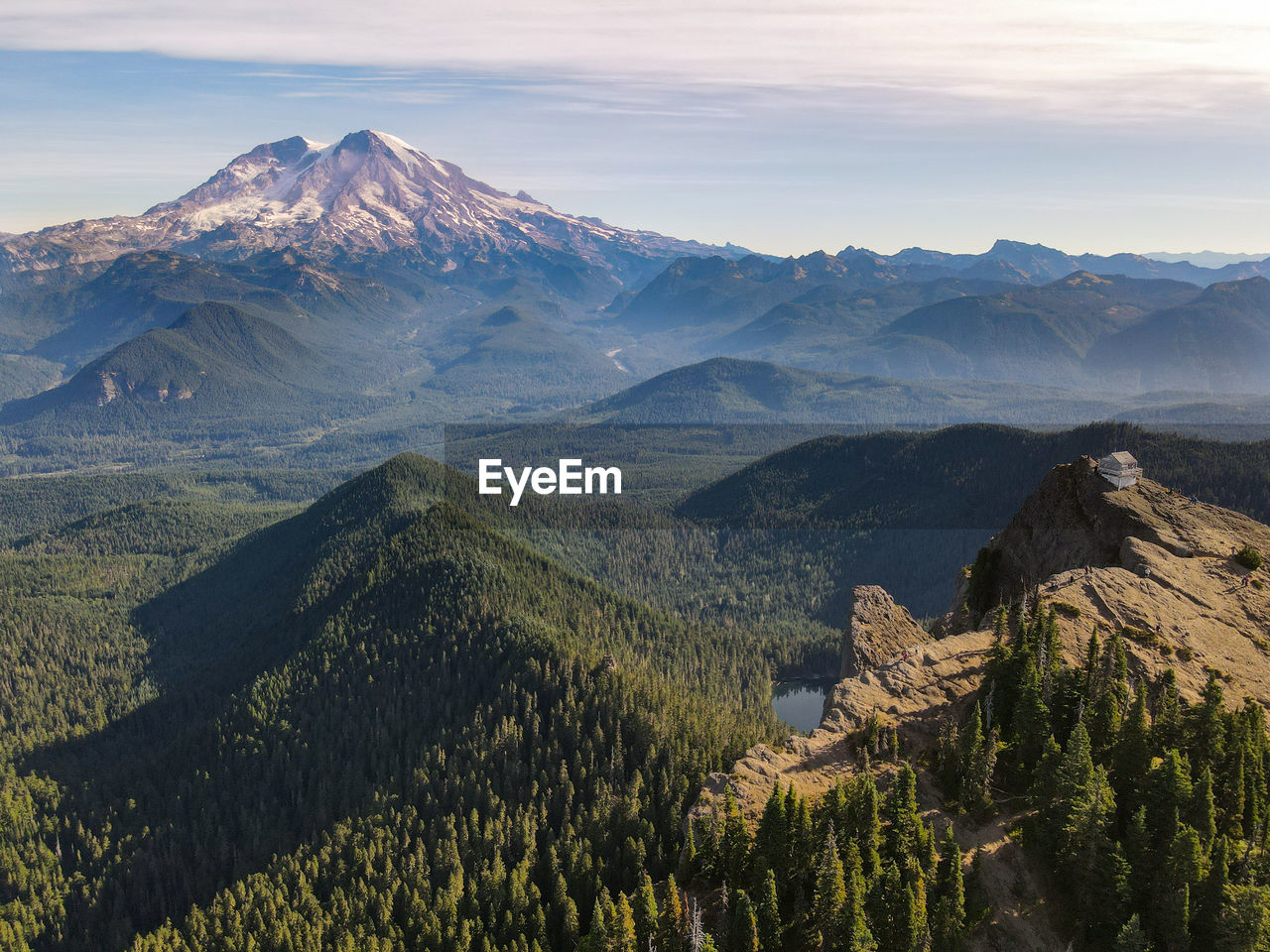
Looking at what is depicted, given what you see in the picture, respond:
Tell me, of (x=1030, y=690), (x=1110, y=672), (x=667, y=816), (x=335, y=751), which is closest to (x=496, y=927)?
(x=667, y=816)

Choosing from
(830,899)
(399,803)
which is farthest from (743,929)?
(399,803)

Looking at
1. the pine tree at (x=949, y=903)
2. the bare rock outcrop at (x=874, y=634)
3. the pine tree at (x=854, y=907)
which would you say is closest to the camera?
the pine tree at (x=854, y=907)

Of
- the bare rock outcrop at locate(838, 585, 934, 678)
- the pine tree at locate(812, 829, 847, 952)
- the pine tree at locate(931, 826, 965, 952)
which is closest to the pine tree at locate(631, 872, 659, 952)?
the pine tree at locate(812, 829, 847, 952)

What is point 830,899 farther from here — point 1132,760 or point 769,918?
point 1132,760

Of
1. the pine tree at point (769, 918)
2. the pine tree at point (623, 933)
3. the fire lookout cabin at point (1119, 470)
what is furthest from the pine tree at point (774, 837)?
the fire lookout cabin at point (1119, 470)

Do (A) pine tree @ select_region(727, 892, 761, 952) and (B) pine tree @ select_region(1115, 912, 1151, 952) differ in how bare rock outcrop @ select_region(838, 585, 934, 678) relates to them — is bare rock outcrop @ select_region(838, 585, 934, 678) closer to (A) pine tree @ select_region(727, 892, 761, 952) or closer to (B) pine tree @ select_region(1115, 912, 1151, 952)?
(A) pine tree @ select_region(727, 892, 761, 952)

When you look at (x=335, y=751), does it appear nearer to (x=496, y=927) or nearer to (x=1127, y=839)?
(x=496, y=927)

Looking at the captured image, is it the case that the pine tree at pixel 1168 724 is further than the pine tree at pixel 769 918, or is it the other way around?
the pine tree at pixel 1168 724

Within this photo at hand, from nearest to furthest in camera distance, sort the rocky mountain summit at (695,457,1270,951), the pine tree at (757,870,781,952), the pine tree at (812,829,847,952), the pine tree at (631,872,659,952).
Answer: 1. the pine tree at (812,829,847,952)
2. the pine tree at (757,870,781,952)
3. the pine tree at (631,872,659,952)
4. the rocky mountain summit at (695,457,1270,951)

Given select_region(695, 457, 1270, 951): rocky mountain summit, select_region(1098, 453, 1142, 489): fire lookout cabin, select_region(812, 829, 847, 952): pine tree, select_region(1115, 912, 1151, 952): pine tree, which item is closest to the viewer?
select_region(1115, 912, 1151, 952): pine tree

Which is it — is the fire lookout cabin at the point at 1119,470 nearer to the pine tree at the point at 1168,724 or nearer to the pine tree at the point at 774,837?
the pine tree at the point at 1168,724

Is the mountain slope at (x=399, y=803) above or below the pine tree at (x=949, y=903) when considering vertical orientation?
below
